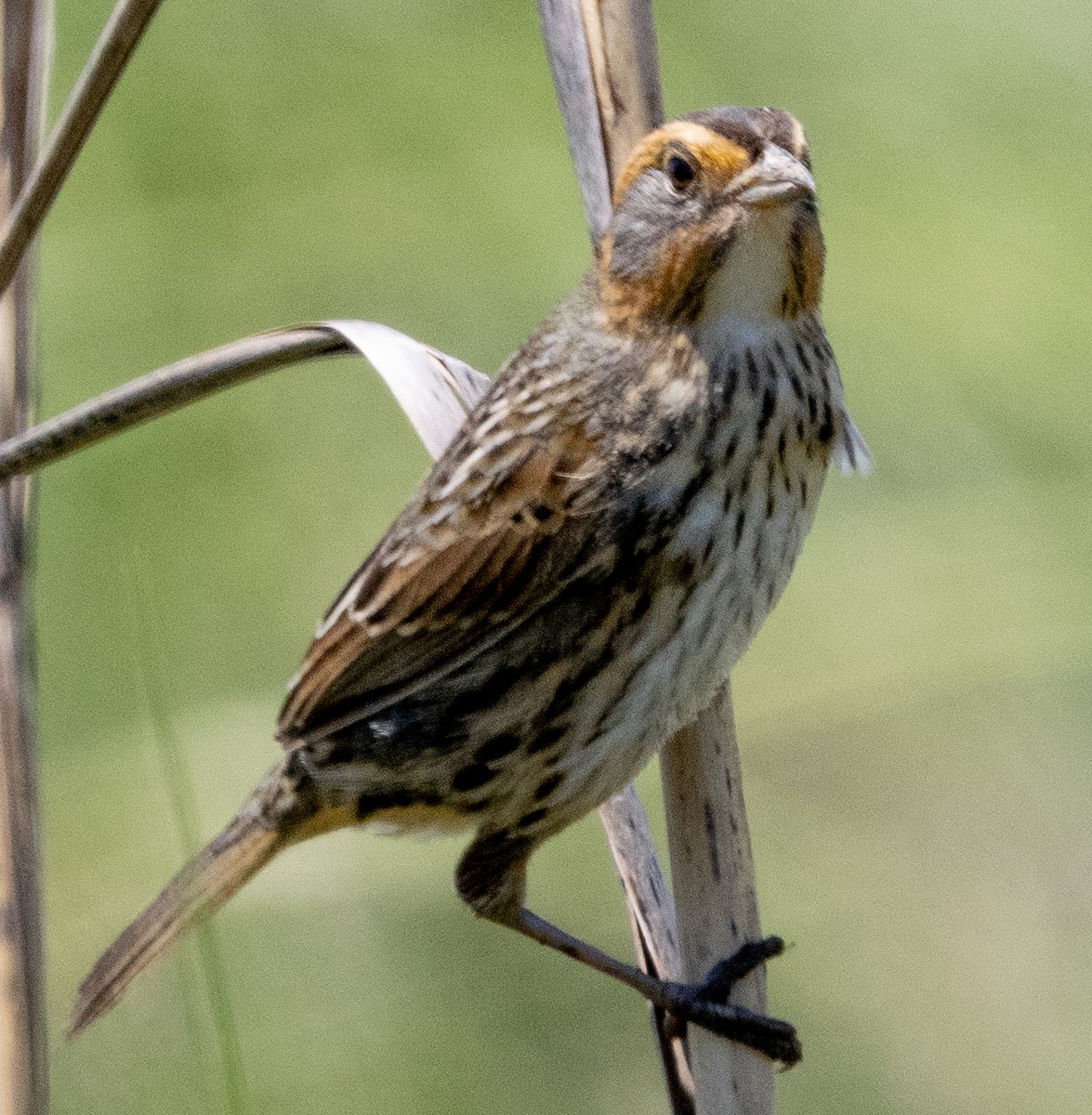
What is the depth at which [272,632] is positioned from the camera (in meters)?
3.62

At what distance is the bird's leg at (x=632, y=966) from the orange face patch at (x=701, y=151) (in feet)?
Answer: 2.49

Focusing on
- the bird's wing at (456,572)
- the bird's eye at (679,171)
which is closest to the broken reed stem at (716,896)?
the bird's wing at (456,572)

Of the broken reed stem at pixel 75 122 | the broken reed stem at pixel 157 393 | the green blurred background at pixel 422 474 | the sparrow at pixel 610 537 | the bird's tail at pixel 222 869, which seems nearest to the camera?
the broken reed stem at pixel 75 122

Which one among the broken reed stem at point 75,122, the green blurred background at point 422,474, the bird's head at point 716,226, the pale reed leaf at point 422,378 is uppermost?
the broken reed stem at point 75,122

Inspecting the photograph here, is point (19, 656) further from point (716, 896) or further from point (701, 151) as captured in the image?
point (701, 151)

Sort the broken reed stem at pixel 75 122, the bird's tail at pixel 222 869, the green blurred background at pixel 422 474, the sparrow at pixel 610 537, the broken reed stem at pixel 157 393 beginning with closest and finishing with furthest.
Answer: the broken reed stem at pixel 75 122 < the broken reed stem at pixel 157 393 < the sparrow at pixel 610 537 < the bird's tail at pixel 222 869 < the green blurred background at pixel 422 474

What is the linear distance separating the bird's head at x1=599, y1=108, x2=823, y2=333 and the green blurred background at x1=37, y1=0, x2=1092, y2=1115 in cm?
115

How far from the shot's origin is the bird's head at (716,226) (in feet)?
6.22

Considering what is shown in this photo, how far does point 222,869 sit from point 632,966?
49 cm

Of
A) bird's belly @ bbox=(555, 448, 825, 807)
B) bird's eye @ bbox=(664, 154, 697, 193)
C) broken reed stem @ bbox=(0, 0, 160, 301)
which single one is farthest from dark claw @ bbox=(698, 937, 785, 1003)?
broken reed stem @ bbox=(0, 0, 160, 301)

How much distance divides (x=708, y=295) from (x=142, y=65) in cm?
249

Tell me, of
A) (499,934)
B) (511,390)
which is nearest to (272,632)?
(499,934)

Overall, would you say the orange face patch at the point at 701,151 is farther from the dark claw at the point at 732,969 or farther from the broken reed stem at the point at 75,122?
the dark claw at the point at 732,969

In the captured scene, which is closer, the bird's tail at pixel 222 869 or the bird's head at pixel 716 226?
the bird's head at pixel 716 226
